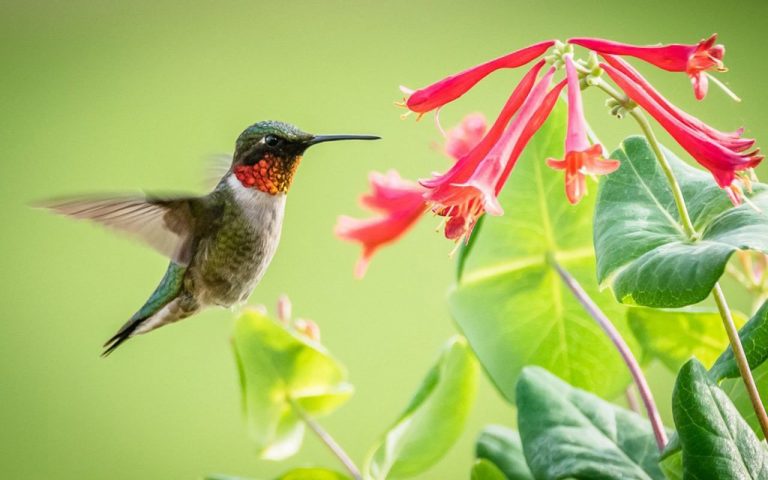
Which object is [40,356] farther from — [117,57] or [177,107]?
[117,57]

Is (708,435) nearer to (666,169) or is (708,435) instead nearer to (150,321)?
(666,169)

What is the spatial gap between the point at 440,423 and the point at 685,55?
1.29ft

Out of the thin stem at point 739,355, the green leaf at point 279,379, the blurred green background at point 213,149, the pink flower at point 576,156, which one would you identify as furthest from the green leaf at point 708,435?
the blurred green background at point 213,149

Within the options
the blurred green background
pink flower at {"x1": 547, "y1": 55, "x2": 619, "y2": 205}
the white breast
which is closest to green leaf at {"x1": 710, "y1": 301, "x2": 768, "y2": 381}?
pink flower at {"x1": 547, "y1": 55, "x2": 619, "y2": 205}

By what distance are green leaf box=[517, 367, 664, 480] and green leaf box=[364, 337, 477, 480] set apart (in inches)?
4.9

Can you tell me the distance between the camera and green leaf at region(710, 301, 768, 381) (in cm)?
71

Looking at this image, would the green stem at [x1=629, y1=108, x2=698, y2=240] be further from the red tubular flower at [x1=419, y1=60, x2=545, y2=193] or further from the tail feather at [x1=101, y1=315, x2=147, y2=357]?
the tail feather at [x1=101, y1=315, x2=147, y2=357]

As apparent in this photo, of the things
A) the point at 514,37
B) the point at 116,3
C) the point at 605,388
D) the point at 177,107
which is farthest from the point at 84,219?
the point at 116,3

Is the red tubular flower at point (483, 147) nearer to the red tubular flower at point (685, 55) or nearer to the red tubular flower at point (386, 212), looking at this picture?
the red tubular flower at point (685, 55)

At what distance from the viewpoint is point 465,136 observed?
107cm

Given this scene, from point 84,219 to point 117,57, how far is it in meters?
2.90

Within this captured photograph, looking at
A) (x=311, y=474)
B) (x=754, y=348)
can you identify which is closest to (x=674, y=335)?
(x=754, y=348)

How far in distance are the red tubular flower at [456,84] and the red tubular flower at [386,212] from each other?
23 centimetres

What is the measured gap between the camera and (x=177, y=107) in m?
3.45
